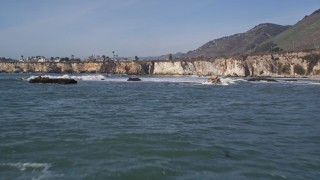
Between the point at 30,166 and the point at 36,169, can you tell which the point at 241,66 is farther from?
the point at 36,169

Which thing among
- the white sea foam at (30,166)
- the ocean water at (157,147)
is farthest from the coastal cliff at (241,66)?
the white sea foam at (30,166)

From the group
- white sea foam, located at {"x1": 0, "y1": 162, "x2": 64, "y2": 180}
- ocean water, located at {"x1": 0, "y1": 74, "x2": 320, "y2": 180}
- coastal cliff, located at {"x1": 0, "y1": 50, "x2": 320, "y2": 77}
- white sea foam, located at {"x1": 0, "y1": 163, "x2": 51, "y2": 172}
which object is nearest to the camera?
white sea foam, located at {"x1": 0, "y1": 162, "x2": 64, "y2": 180}

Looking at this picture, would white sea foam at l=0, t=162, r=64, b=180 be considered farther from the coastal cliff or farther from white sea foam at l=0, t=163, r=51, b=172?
the coastal cliff

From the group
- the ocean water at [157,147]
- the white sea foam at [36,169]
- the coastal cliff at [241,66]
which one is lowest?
the coastal cliff at [241,66]

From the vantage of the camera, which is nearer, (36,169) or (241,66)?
(36,169)

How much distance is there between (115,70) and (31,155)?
605 ft

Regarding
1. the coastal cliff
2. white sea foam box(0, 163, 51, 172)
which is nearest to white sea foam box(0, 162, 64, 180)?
white sea foam box(0, 163, 51, 172)

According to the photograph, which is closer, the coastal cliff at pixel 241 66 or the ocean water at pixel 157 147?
the ocean water at pixel 157 147

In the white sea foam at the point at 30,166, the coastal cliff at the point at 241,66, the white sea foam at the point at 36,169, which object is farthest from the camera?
the coastal cliff at the point at 241,66

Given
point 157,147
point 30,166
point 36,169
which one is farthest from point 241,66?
point 36,169

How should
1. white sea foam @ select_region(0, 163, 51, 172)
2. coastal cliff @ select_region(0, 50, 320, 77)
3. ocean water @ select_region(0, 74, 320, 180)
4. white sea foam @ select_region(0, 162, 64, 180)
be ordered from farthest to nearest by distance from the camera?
coastal cliff @ select_region(0, 50, 320, 77)
white sea foam @ select_region(0, 163, 51, 172)
ocean water @ select_region(0, 74, 320, 180)
white sea foam @ select_region(0, 162, 64, 180)

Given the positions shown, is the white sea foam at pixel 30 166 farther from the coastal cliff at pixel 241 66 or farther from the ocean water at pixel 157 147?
the coastal cliff at pixel 241 66

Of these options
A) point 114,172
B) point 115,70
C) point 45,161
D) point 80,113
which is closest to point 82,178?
point 114,172

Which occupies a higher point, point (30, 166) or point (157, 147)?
point (30, 166)
